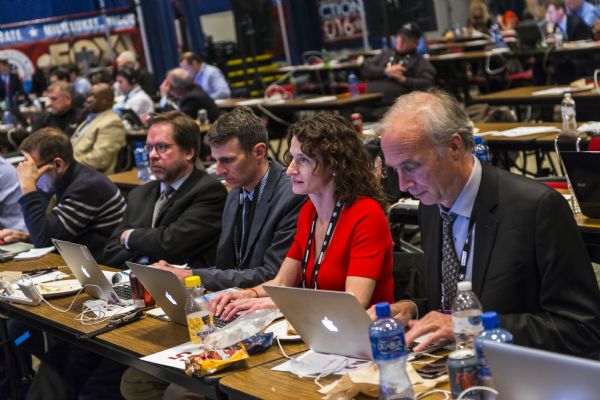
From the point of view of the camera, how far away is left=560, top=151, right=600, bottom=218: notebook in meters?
3.40

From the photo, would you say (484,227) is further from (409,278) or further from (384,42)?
(384,42)

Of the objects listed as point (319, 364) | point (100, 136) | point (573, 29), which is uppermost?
point (573, 29)

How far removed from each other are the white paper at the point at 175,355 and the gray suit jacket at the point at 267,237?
625 mm

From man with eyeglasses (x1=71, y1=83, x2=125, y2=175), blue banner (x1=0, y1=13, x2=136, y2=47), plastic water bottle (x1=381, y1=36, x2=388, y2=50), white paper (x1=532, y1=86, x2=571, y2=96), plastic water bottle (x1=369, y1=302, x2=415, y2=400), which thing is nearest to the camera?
plastic water bottle (x1=369, y1=302, x2=415, y2=400)

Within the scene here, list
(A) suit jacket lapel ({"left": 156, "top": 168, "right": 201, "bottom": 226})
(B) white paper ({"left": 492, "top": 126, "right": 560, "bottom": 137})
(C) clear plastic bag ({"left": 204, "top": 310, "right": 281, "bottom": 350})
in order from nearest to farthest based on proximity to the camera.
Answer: (C) clear plastic bag ({"left": 204, "top": 310, "right": 281, "bottom": 350}) → (A) suit jacket lapel ({"left": 156, "top": 168, "right": 201, "bottom": 226}) → (B) white paper ({"left": 492, "top": 126, "right": 560, "bottom": 137})

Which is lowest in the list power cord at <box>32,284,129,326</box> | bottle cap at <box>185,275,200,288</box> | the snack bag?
power cord at <box>32,284,129,326</box>

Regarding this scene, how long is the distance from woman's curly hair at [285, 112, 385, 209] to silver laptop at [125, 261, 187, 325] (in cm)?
57

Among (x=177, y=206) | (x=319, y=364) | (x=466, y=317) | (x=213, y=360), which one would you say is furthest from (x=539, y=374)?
(x=177, y=206)

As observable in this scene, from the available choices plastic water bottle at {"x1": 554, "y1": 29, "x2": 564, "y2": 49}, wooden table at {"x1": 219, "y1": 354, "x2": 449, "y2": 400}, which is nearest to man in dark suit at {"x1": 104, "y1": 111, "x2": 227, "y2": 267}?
wooden table at {"x1": 219, "y1": 354, "x2": 449, "y2": 400}

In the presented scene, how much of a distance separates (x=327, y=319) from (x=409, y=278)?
2.39 feet

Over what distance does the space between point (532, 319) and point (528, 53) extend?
955 cm

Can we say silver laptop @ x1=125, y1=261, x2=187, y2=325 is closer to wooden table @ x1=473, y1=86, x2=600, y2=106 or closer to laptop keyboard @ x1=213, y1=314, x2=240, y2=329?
laptop keyboard @ x1=213, y1=314, x2=240, y2=329

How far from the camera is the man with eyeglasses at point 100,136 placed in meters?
7.74

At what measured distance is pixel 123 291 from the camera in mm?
3537
